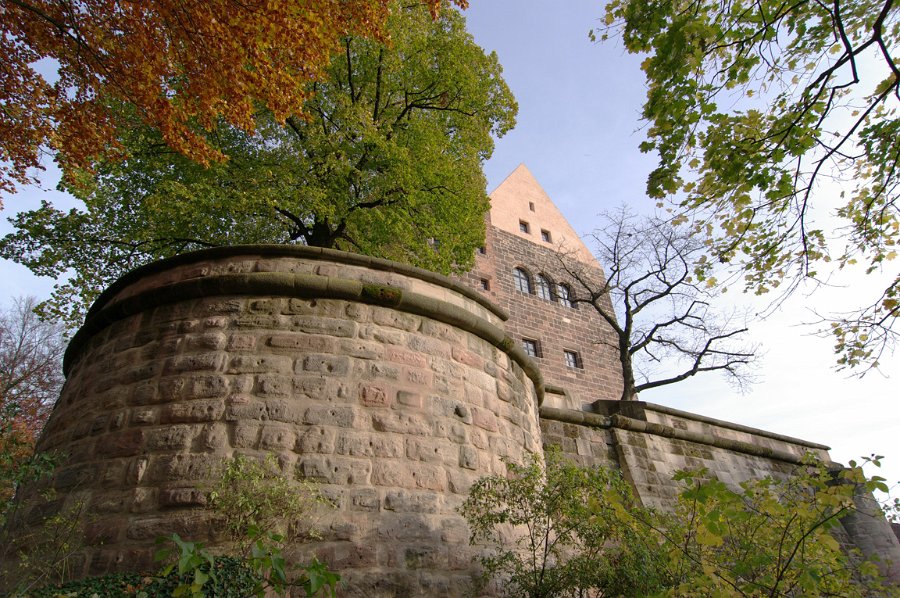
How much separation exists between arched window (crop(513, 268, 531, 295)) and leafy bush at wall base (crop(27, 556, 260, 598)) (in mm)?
15621

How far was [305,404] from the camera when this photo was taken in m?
3.91

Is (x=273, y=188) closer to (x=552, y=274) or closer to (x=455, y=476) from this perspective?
(x=455, y=476)

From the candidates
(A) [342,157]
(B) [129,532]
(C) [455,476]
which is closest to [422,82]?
(A) [342,157]

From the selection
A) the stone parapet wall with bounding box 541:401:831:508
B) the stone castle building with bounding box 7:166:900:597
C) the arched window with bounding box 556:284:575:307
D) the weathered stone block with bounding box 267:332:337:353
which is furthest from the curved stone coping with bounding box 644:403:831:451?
the arched window with bounding box 556:284:575:307

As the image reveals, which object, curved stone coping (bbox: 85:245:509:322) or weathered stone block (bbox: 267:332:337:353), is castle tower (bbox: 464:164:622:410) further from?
weathered stone block (bbox: 267:332:337:353)

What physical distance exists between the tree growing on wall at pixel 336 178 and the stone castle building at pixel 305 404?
373 centimetres

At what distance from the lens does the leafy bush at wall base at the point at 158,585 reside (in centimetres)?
243

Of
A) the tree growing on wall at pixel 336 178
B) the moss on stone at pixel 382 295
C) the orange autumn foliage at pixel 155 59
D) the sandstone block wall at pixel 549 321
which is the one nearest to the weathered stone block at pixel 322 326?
the moss on stone at pixel 382 295

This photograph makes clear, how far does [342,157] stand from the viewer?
873 cm

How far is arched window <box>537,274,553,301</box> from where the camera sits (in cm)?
1858

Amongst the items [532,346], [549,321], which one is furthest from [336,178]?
[549,321]

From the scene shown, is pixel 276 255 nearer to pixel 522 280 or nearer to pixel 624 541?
pixel 624 541

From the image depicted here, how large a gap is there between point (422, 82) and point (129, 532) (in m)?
9.08

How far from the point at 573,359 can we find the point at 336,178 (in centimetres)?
1179
